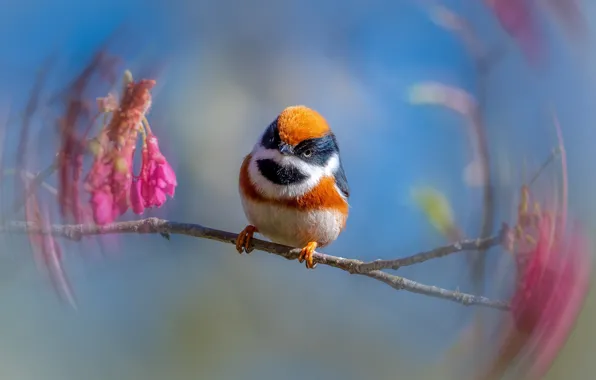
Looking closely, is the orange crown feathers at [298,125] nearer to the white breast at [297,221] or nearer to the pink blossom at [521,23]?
the white breast at [297,221]

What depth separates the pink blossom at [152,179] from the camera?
23.3 inches

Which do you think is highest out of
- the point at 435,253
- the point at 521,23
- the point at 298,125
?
the point at 521,23

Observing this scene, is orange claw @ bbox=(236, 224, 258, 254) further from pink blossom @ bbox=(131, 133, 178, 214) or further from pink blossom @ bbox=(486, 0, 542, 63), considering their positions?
pink blossom @ bbox=(486, 0, 542, 63)

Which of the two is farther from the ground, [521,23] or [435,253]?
[521,23]

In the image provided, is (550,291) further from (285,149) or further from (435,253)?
(285,149)

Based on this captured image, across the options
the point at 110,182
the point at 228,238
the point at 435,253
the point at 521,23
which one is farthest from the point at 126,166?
the point at 521,23

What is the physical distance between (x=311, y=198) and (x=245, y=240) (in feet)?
0.28

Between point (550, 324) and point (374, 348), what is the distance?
0.59 feet

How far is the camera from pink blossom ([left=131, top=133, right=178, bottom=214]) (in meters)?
0.59

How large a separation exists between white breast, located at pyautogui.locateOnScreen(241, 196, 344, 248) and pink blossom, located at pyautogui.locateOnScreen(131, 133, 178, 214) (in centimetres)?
9

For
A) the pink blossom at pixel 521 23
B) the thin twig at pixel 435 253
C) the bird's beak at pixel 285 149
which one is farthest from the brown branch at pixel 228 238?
the pink blossom at pixel 521 23

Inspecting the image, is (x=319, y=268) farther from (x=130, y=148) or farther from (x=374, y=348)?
(x=130, y=148)

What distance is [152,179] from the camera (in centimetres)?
60

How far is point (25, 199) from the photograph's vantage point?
0.59 m
